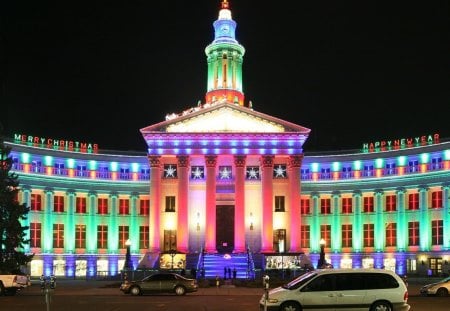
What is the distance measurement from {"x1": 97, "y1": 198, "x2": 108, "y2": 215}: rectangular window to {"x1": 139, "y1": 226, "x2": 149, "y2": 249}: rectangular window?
509 cm

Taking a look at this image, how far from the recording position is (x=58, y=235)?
89.7 metres

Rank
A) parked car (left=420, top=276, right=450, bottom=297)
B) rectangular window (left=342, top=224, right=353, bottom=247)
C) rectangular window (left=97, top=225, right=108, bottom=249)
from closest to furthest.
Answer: parked car (left=420, top=276, right=450, bottom=297) → rectangular window (left=342, top=224, right=353, bottom=247) → rectangular window (left=97, top=225, right=108, bottom=249)

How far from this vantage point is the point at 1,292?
160 feet

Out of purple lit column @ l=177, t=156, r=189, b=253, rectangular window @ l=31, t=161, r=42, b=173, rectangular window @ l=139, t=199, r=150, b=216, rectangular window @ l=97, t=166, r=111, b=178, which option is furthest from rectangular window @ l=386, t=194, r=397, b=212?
rectangular window @ l=31, t=161, r=42, b=173

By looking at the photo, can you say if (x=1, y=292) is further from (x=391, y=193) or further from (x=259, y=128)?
(x=391, y=193)

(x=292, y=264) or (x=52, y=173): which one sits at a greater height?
(x=52, y=173)

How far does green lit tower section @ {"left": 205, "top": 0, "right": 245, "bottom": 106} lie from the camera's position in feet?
325

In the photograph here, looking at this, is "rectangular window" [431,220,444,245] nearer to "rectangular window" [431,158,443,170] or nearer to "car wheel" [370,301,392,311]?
"rectangular window" [431,158,443,170]

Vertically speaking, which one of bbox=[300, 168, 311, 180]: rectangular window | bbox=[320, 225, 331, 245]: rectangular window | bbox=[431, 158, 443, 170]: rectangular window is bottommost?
bbox=[320, 225, 331, 245]: rectangular window

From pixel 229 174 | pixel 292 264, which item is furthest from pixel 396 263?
pixel 229 174

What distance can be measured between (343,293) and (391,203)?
6188 cm

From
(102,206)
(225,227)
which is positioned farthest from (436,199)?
(102,206)

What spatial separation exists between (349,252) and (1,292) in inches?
2052

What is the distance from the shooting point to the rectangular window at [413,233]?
86875mm
